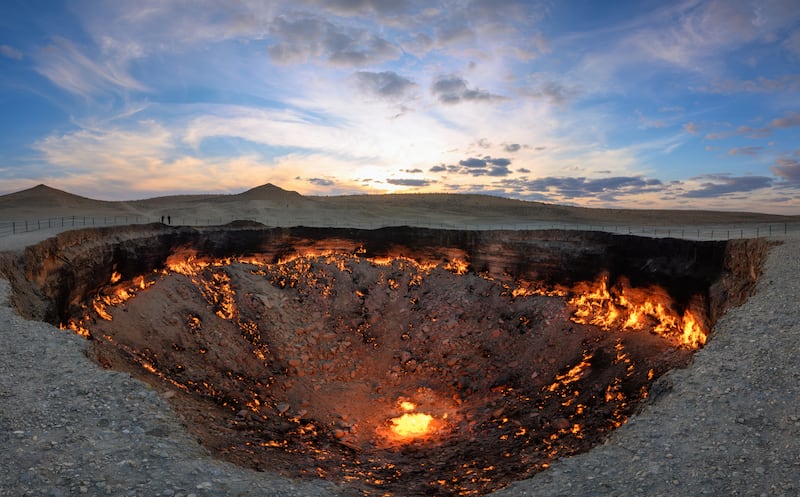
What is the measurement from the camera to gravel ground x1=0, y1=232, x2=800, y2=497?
7.21m

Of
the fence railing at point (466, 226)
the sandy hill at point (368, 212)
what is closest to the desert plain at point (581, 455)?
the fence railing at point (466, 226)

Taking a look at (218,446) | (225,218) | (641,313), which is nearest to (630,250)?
(641,313)

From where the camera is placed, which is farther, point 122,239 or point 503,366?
point 122,239

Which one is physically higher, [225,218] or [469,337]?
[225,218]

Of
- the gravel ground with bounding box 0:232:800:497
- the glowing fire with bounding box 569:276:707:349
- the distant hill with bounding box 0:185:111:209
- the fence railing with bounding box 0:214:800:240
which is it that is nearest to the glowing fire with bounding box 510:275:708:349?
the glowing fire with bounding box 569:276:707:349

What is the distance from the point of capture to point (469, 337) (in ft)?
84.6

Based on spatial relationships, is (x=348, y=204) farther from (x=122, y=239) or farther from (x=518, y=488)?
(x=518, y=488)

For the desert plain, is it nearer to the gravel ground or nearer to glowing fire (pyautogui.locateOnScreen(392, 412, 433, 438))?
the gravel ground

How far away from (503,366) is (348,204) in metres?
87.5

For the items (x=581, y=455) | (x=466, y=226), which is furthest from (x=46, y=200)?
(x=581, y=455)

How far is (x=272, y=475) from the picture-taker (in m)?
8.94

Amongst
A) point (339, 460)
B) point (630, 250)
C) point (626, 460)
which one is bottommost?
point (339, 460)

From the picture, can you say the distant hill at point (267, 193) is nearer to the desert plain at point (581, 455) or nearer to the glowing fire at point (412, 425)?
the glowing fire at point (412, 425)

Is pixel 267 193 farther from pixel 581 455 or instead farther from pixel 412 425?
pixel 581 455
